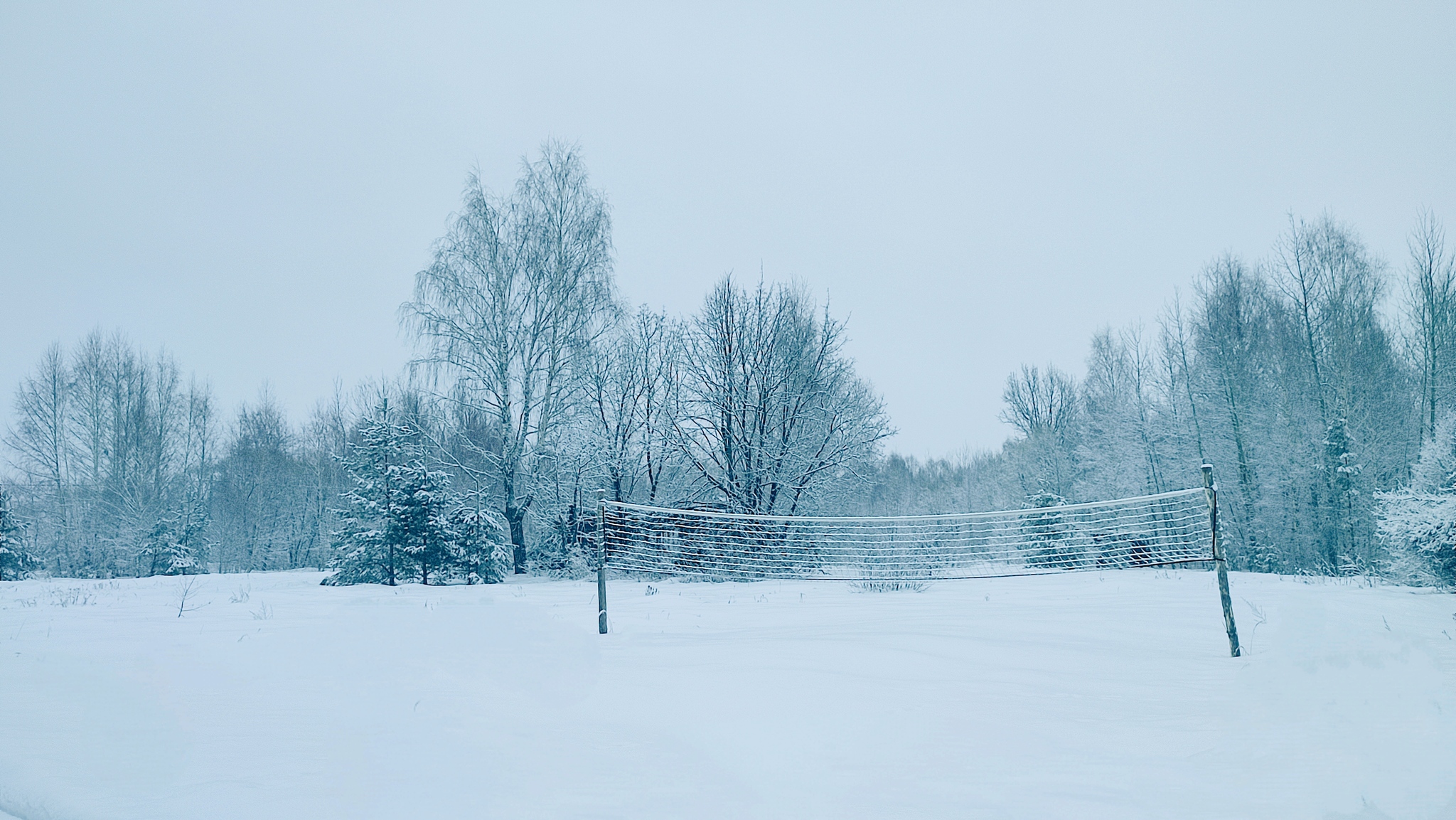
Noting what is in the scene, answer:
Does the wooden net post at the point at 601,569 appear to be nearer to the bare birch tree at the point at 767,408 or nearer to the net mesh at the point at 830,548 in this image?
the net mesh at the point at 830,548

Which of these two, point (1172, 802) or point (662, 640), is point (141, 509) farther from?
point (1172, 802)

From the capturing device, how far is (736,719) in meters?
3.90

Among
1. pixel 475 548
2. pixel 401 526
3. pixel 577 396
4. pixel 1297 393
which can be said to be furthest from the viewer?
pixel 1297 393

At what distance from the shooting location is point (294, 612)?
8086 mm

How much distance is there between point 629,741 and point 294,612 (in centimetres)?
632

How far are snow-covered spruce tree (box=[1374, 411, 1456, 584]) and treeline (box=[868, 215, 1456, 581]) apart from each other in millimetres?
7782

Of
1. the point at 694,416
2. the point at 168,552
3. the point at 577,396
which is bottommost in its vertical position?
the point at 168,552

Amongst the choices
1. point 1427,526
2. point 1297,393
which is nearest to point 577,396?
point 1427,526

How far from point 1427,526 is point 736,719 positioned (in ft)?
33.6

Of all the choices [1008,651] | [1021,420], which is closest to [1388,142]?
[1021,420]

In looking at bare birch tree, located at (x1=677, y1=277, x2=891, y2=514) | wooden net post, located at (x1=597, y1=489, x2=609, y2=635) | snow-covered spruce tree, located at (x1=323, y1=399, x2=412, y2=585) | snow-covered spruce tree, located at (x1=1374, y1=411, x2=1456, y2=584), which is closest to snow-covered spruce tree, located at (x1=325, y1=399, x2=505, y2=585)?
snow-covered spruce tree, located at (x1=323, y1=399, x2=412, y2=585)

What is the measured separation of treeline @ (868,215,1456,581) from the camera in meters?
21.2

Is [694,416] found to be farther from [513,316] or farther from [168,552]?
[168,552]

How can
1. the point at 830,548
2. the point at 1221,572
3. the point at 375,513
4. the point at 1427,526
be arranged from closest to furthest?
the point at 1221,572
the point at 1427,526
the point at 375,513
the point at 830,548
